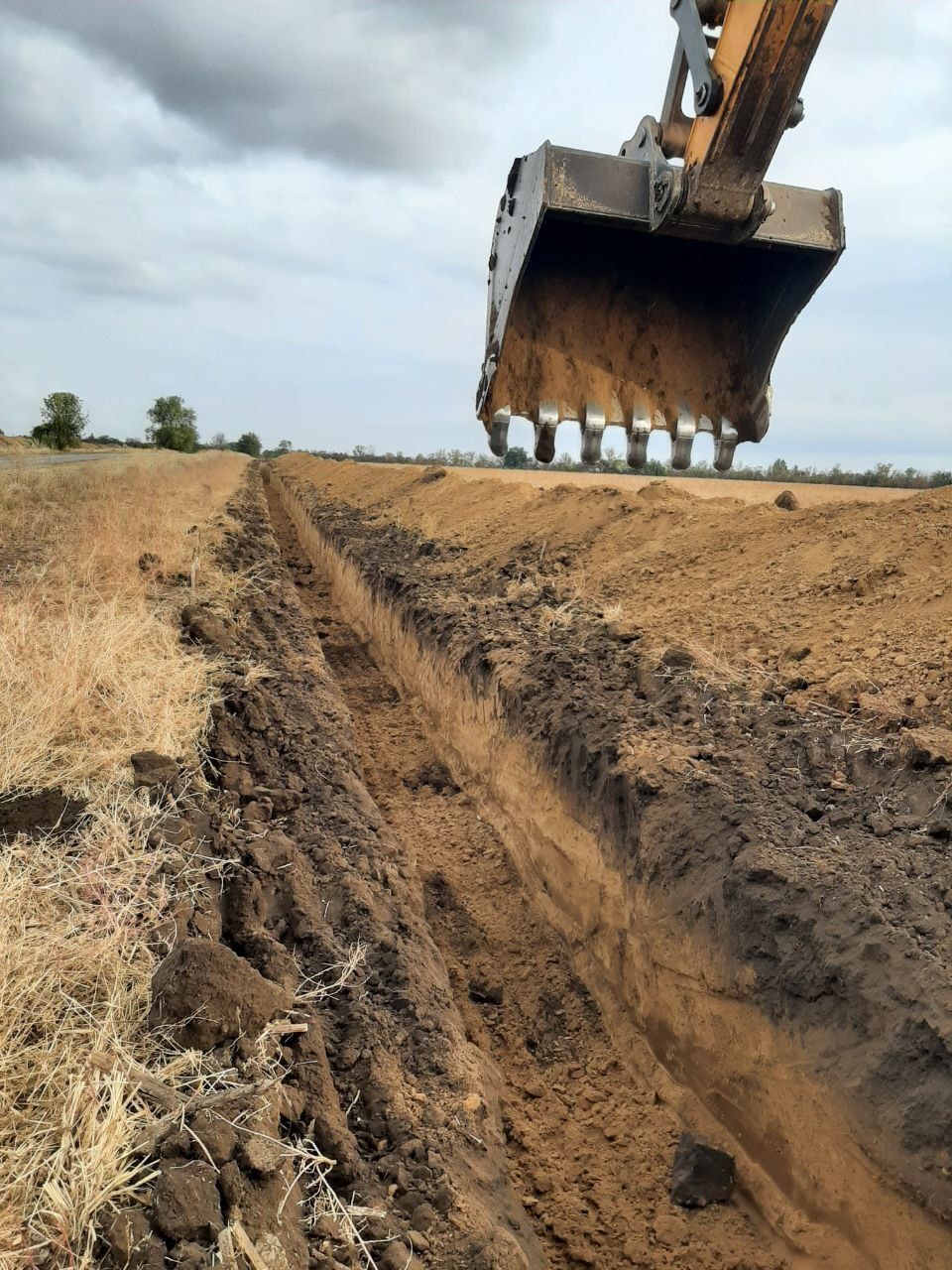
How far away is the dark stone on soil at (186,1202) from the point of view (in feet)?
6.46

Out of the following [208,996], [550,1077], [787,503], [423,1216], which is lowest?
[550,1077]

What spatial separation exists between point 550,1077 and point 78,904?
2.20 m

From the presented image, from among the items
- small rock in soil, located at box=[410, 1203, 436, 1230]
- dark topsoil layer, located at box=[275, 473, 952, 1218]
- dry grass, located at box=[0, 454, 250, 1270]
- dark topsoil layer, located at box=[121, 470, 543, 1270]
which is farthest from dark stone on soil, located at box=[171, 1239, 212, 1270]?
dark topsoil layer, located at box=[275, 473, 952, 1218]

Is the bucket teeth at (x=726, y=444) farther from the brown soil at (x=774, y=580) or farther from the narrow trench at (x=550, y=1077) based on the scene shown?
the narrow trench at (x=550, y=1077)

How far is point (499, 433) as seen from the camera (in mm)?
5137

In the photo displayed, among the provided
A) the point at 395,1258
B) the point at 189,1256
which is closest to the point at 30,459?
the point at 395,1258

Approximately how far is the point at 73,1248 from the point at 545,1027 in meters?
2.75

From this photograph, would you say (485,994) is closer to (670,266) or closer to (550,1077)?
(550,1077)

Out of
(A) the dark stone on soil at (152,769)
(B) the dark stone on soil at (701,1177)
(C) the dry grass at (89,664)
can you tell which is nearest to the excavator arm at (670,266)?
(C) the dry grass at (89,664)

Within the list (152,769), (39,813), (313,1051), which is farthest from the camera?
(152,769)

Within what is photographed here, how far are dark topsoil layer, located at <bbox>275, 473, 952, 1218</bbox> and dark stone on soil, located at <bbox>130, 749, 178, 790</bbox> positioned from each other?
2180 millimetres

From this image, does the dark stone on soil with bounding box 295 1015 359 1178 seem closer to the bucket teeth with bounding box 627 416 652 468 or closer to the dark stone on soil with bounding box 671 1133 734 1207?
the dark stone on soil with bounding box 671 1133 734 1207

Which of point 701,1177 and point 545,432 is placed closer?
point 701,1177

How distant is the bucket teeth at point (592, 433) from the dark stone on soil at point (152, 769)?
108 inches
